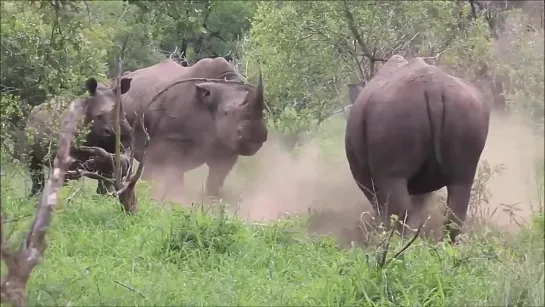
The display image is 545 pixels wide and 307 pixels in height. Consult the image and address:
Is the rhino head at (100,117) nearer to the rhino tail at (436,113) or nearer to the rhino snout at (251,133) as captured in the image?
the rhino snout at (251,133)

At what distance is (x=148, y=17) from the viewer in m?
5.89

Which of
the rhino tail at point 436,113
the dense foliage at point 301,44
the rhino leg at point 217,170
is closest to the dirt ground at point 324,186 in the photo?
the rhino leg at point 217,170

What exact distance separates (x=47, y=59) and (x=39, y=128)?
2.73 m

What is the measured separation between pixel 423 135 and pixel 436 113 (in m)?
0.20

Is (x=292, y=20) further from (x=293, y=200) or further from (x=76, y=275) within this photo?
(x=76, y=275)

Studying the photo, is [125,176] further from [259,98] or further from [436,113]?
[436,113]

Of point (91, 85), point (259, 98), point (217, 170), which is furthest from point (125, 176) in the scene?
point (217, 170)

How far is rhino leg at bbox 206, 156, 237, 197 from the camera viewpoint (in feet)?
32.8

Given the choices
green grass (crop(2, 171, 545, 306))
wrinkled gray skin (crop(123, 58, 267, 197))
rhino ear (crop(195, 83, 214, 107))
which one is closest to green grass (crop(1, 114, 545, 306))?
green grass (crop(2, 171, 545, 306))

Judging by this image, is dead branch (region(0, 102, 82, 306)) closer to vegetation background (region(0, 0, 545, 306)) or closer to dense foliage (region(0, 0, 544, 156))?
vegetation background (region(0, 0, 545, 306))

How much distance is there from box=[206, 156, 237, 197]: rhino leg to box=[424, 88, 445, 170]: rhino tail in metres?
3.62

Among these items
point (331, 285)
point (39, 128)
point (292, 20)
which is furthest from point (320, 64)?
point (331, 285)

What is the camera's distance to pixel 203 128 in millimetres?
10219

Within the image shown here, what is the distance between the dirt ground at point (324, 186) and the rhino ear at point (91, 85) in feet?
4.96
